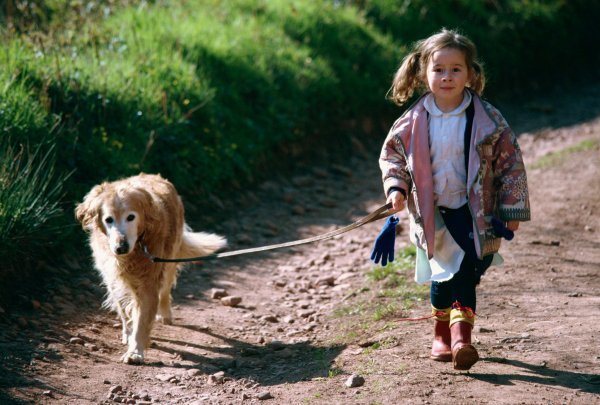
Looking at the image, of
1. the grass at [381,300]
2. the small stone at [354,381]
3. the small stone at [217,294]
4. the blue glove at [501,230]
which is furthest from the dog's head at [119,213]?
the blue glove at [501,230]

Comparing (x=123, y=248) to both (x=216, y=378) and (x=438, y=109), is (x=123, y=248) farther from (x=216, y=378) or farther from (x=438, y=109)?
(x=438, y=109)

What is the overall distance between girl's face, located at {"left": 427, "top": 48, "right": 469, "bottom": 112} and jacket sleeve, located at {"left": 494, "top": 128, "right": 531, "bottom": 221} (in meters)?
0.36

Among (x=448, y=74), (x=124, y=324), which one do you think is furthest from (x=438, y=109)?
(x=124, y=324)

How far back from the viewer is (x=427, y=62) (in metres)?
4.82

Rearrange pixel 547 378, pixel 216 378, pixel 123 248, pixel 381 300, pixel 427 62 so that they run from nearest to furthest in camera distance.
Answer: pixel 547 378, pixel 427 62, pixel 216 378, pixel 123 248, pixel 381 300

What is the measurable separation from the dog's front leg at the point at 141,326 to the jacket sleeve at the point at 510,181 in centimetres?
247

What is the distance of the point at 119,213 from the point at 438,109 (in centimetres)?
215

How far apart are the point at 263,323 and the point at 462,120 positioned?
98.0 inches

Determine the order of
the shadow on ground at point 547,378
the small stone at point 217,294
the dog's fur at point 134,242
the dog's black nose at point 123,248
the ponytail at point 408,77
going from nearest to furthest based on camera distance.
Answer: the shadow on ground at point 547,378 < the ponytail at point 408,77 < the dog's black nose at point 123,248 < the dog's fur at point 134,242 < the small stone at point 217,294

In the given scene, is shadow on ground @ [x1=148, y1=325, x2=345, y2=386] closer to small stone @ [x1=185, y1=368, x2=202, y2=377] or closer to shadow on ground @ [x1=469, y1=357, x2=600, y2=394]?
small stone @ [x1=185, y1=368, x2=202, y2=377]

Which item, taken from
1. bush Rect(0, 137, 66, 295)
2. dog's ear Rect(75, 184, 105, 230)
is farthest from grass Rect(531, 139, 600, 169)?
dog's ear Rect(75, 184, 105, 230)

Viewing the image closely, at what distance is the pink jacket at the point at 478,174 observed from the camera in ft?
14.8

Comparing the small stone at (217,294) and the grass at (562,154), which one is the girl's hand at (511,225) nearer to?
the small stone at (217,294)

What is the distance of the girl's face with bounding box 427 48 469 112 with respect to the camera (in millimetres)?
4629
